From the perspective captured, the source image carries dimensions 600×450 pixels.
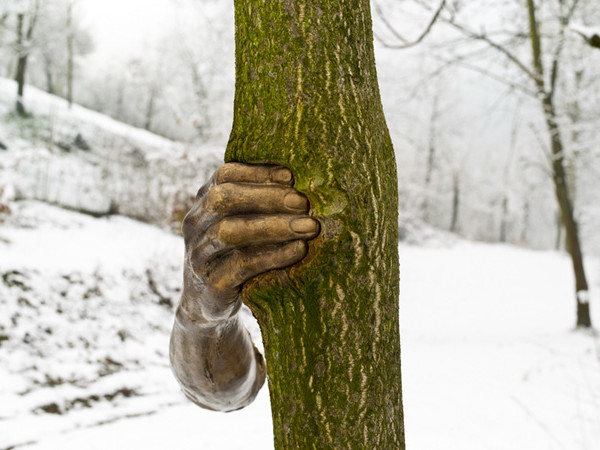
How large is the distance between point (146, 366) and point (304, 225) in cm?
482

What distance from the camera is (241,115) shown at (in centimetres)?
122

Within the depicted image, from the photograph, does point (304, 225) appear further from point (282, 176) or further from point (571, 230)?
point (571, 230)

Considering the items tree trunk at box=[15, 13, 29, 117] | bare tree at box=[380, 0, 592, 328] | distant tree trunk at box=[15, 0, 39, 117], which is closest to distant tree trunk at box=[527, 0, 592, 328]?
bare tree at box=[380, 0, 592, 328]

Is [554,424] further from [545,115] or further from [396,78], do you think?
[396,78]

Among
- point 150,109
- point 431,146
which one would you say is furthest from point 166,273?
point 431,146

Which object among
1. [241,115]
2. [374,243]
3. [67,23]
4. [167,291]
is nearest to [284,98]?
[241,115]

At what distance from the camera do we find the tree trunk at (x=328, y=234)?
3.50 ft

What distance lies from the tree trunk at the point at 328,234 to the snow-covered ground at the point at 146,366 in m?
2.89

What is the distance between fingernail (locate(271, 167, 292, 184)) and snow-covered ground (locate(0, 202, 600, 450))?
3.18 metres

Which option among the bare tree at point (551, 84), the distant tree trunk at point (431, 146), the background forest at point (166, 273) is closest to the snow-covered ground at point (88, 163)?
the background forest at point (166, 273)

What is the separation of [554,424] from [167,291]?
5.01 meters

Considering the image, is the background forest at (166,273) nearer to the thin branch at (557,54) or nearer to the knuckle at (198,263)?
the thin branch at (557,54)

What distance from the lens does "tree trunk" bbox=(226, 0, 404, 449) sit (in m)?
1.07

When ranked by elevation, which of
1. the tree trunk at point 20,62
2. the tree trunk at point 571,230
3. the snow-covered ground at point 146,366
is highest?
the tree trunk at point 20,62
